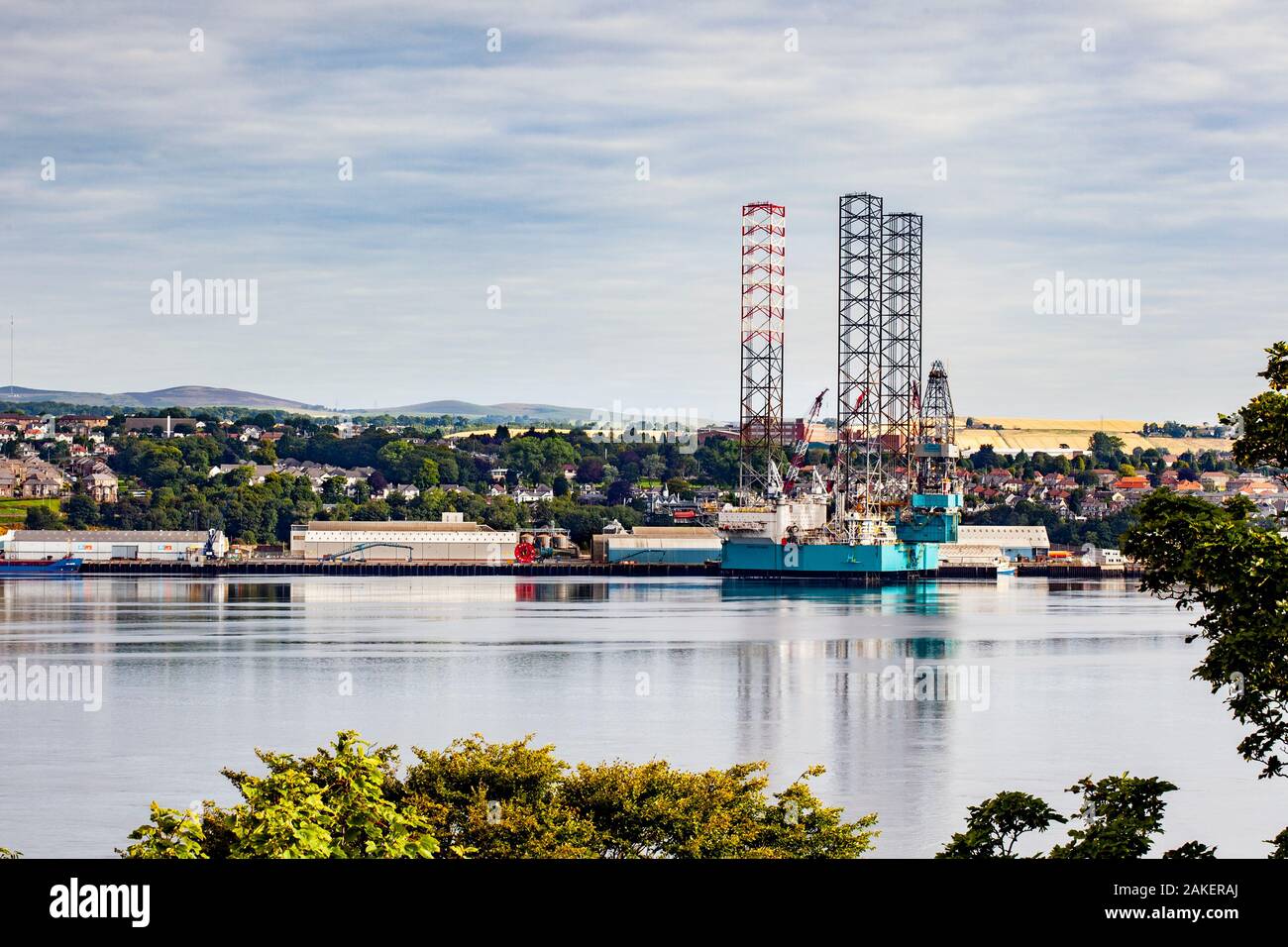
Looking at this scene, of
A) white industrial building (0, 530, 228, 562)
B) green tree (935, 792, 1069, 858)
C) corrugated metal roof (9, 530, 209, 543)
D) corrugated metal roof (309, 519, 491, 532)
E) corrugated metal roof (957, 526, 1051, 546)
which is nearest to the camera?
green tree (935, 792, 1069, 858)

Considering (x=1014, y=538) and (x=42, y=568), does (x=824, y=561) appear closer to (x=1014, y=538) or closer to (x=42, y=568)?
(x=1014, y=538)

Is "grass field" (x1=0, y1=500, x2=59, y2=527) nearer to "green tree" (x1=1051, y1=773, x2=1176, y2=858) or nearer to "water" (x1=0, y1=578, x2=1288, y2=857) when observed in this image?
"water" (x1=0, y1=578, x2=1288, y2=857)

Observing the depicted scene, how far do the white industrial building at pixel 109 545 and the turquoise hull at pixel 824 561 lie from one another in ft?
175

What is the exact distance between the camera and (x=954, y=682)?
44.8m

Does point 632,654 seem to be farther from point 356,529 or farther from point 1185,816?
point 356,529

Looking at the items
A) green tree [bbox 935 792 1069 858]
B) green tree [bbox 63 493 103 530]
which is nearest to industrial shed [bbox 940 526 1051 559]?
green tree [bbox 63 493 103 530]

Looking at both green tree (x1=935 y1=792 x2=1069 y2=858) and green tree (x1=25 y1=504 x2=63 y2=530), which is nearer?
green tree (x1=935 y1=792 x2=1069 y2=858)

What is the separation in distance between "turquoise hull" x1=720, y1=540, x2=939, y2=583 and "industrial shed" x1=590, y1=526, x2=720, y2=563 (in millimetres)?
22551

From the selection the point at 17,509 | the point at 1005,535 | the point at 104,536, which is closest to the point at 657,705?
the point at 104,536

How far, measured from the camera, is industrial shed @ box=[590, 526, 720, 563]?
150000 mm

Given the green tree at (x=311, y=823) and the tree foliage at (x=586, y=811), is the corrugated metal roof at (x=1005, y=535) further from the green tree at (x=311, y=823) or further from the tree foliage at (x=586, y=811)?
the green tree at (x=311, y=823)

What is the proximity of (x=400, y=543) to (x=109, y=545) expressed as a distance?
88.0 ft
